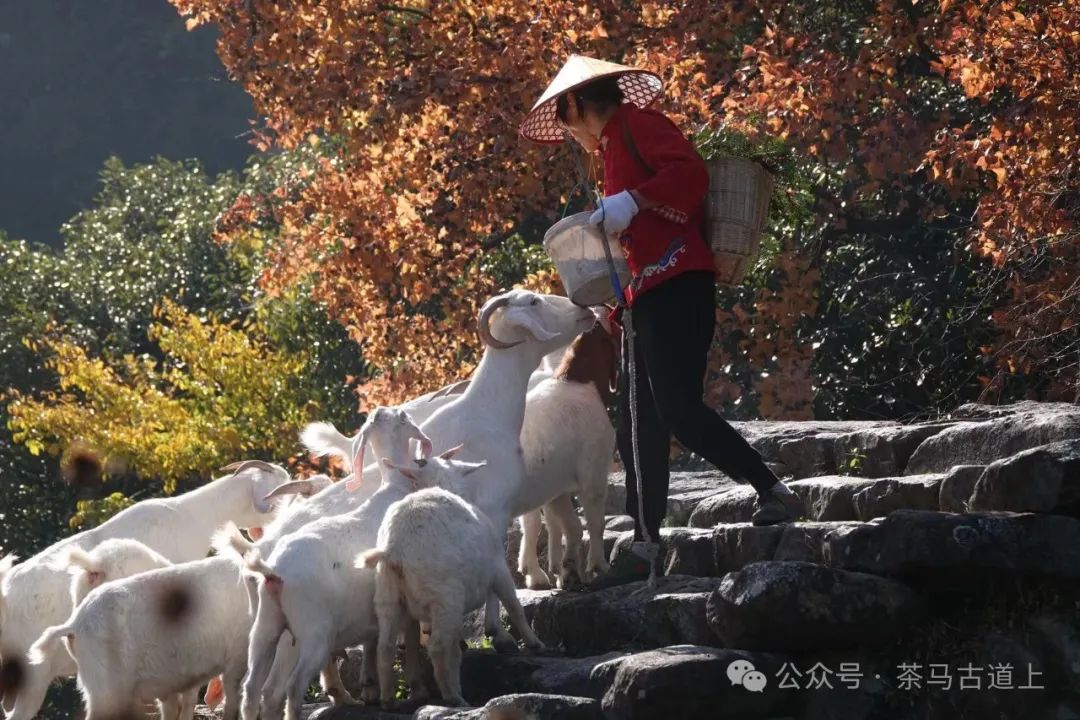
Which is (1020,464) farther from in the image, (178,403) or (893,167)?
(178,403)

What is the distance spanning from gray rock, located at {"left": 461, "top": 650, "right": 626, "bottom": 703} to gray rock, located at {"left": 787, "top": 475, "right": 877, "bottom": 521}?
123cm

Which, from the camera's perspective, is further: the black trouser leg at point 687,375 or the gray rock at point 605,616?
the gray rock at point 605,616

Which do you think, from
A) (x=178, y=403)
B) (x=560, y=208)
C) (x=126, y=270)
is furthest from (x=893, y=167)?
(x=126, y=270)

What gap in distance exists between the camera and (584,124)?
7.08 meters

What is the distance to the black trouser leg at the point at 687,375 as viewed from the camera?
266 inches

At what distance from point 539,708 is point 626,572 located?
2.11 m

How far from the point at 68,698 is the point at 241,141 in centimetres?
3502

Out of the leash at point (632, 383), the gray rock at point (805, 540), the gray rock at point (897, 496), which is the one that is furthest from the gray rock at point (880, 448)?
the gray rock at point (805, 540)

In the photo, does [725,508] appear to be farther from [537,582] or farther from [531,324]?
[531,324]

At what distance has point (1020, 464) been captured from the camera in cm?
600

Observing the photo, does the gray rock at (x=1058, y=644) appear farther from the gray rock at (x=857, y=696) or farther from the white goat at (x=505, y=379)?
the white goat at (x=505, y=379)

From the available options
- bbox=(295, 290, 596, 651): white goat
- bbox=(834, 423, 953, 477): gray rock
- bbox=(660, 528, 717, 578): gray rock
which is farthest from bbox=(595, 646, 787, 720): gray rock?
bbox=(834, 423, 953, 477): gray rock

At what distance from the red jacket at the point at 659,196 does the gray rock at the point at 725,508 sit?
4.54 ft

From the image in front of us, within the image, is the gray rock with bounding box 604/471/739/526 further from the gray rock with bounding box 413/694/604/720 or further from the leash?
the gray rock with bounding box 413/694/604/720
